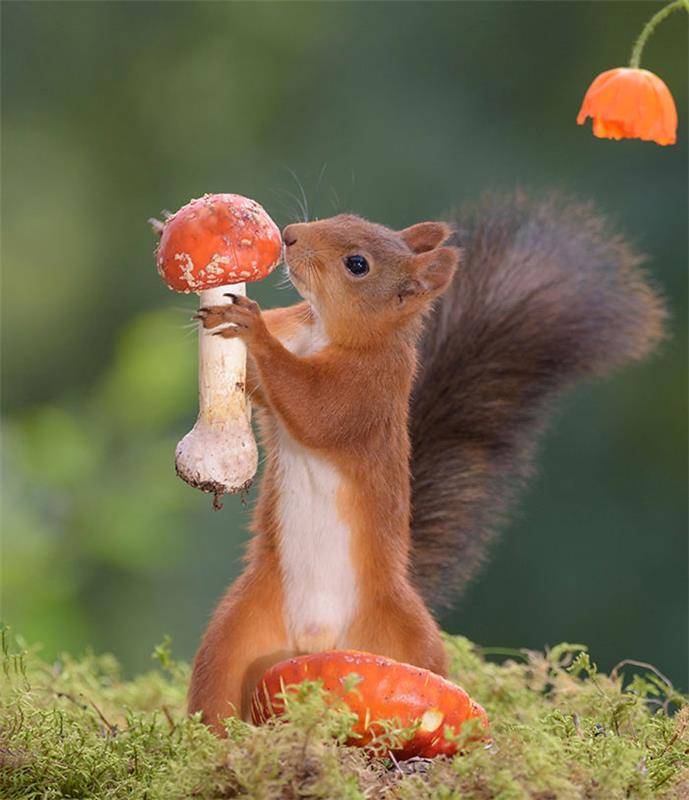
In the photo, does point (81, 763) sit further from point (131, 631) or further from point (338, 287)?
point (131, 631)

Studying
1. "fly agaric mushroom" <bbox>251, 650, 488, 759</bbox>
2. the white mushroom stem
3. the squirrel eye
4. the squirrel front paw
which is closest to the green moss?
"fly agaric mushroom" <bbox>251, 650, 488, 759</bbox>

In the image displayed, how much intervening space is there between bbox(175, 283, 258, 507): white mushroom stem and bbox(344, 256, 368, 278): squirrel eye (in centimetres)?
19

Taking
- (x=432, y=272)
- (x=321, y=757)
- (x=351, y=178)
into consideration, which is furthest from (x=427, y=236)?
(x=351, y=178)

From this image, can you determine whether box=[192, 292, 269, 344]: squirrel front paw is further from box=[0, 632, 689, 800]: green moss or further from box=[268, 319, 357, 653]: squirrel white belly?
box=[0, 632, 689, 800]: green moss

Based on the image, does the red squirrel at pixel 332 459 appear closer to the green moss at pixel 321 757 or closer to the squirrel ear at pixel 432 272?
the squirrel ear at pixel 432 272

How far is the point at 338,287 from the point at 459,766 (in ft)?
2.36

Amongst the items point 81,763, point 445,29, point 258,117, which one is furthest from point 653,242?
point 81,763

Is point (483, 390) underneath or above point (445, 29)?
underneath

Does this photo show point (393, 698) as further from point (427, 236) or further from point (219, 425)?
point (427, 236)

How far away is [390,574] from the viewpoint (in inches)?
78.7

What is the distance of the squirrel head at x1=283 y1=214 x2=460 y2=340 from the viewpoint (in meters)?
2.02

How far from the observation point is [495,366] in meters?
2.54

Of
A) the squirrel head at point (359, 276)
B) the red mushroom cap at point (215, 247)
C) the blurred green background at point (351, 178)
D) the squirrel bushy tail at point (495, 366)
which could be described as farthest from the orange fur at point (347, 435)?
the blurred green background at point (351, 178)

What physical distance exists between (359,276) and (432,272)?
103mm
